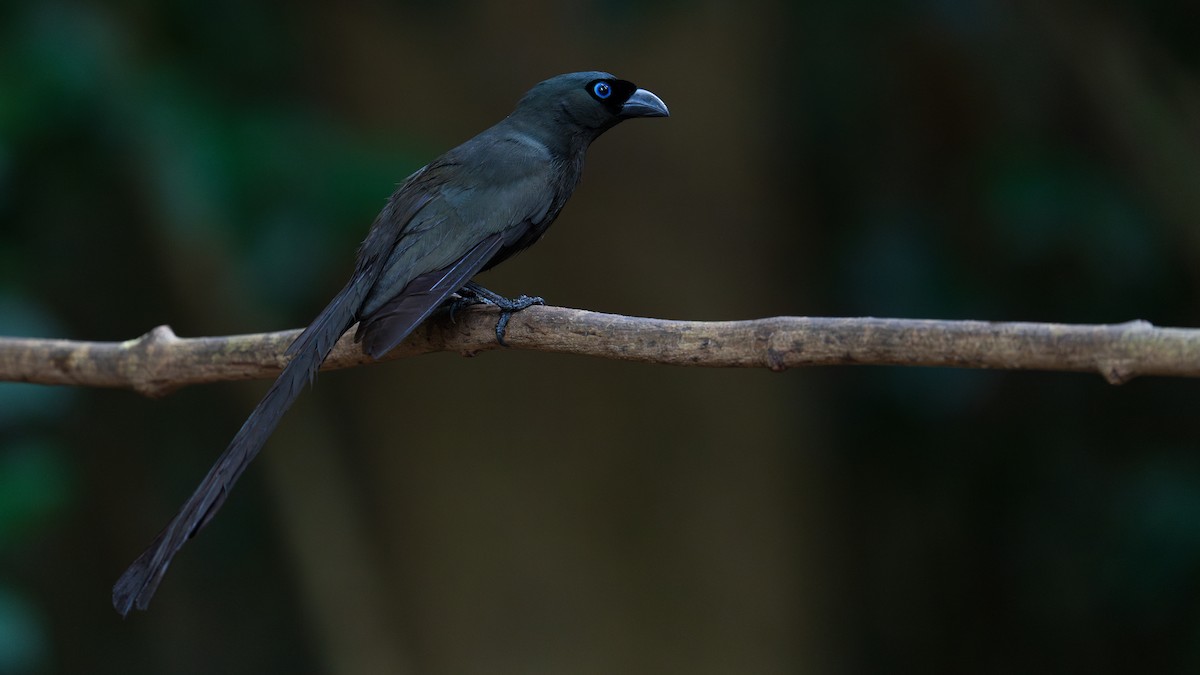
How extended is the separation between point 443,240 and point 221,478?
2.53 feet

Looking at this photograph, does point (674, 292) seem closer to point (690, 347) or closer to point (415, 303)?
point (415, 303)

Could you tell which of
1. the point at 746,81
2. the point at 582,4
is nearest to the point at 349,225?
the point at 582,4

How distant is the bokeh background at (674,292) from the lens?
4059 mm

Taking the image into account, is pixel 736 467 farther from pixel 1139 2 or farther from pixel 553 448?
pixel 1139 2

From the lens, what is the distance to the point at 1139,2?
4.36 m

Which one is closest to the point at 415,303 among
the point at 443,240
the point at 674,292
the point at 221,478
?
the point at 443,240

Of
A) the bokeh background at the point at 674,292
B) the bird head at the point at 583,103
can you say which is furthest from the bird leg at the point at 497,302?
the bokeh background at the point at 674,292

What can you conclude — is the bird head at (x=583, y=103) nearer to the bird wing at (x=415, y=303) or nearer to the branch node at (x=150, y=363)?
the bird wing at (x=415, y=303)

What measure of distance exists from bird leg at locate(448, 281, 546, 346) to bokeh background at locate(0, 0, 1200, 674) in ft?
3.85

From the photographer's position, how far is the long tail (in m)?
2.22

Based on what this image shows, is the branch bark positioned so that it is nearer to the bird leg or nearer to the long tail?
the bird leg

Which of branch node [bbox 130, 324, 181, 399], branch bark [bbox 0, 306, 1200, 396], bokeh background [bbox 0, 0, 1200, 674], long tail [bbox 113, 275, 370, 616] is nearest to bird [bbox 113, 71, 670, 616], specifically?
long tail [bbox 113, 275, 370, 616]

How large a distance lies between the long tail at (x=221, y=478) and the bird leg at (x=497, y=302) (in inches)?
12.1

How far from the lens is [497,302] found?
103 inches
